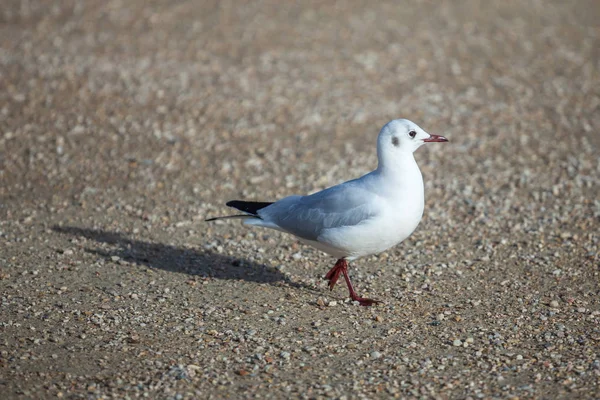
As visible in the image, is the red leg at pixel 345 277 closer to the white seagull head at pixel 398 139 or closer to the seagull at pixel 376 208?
the seagull at pixel 376 208

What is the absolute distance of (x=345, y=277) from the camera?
235 inches


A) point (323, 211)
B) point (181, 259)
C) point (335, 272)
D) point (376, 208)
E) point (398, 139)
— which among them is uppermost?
point (398, 139)

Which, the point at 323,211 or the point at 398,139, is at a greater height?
the point at 398,139

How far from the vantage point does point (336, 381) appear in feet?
15.6

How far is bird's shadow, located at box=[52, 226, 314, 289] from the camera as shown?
21.3ft

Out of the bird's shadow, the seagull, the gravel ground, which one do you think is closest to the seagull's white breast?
the seagull

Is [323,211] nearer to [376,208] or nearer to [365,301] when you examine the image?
[376,208]

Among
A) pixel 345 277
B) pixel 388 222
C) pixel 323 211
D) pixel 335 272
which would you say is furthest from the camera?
pixel 335 272

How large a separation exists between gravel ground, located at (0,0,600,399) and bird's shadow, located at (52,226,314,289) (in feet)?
0.09

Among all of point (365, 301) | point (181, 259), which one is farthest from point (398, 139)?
point (181, 259)

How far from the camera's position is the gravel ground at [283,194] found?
5.01 m

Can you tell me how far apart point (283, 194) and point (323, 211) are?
247 cm

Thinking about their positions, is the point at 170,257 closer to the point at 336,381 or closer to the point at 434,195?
the point at 336,381

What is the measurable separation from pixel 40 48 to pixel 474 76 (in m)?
7.47
